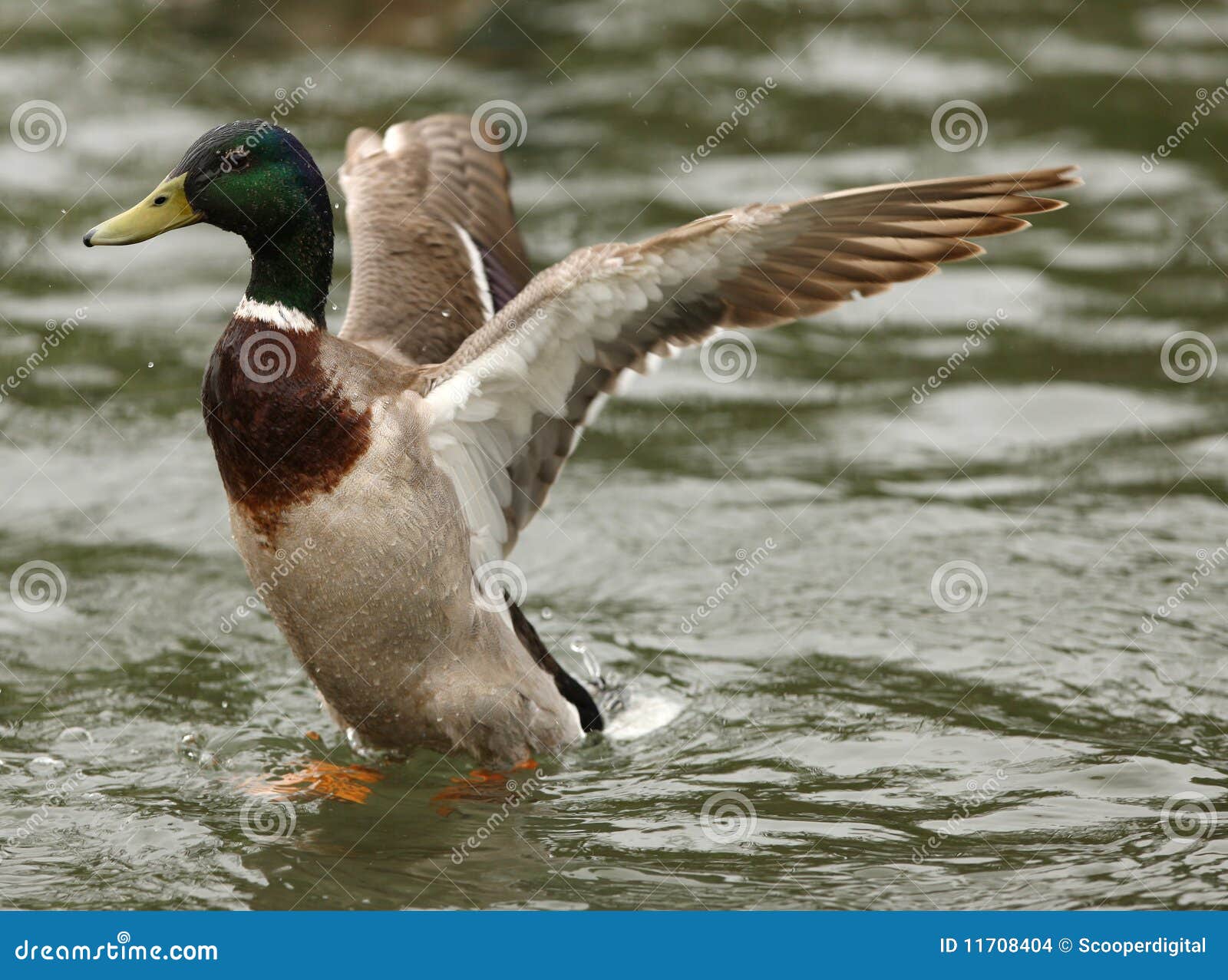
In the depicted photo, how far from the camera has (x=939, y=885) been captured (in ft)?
16.7

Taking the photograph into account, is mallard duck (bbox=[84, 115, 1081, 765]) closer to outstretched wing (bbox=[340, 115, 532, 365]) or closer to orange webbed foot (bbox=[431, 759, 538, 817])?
orange webbed foot (bbox=[431, 759, 538, 817])

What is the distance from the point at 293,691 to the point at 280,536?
144 cm

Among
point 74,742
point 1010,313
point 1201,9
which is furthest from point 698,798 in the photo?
point 1201,9

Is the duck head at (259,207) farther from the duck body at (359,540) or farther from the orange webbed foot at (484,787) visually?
the orange webbed foot at (484,787)

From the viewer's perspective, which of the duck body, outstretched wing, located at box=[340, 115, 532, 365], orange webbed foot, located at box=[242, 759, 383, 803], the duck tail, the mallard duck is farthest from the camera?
outstretched wing, located at box=[340, 115, 532, 365]

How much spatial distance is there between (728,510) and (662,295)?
279 cm

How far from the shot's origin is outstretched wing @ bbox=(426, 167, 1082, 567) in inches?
199

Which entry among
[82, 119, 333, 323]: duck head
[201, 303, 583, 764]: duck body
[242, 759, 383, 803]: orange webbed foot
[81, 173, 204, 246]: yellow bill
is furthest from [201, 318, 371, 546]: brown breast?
[242, 759, 383, 803]: orange webbed foot

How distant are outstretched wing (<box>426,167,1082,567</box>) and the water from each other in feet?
3.95

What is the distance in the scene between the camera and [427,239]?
23.2 ft

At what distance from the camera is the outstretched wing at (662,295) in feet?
16.6

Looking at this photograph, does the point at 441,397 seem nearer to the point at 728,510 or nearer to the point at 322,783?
the point at 322,783

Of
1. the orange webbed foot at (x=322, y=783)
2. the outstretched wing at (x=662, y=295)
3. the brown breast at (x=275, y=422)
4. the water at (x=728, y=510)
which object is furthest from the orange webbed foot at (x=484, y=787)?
the brown breast at (x=275, y=422)

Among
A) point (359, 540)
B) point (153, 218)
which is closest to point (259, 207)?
point (153, 218)
